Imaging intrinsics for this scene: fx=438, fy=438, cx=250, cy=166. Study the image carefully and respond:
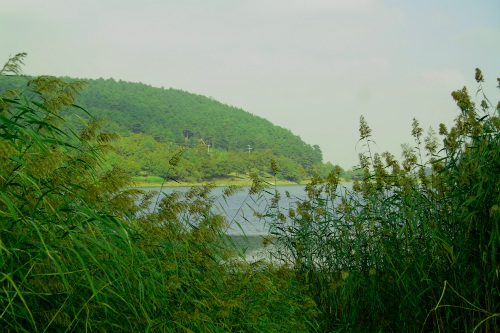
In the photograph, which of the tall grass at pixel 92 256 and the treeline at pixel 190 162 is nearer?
the tall grass at pixel 92 256

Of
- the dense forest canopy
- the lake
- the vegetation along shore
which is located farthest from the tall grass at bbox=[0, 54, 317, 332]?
the dense forest canopy

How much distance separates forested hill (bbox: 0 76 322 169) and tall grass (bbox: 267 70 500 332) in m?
34.9

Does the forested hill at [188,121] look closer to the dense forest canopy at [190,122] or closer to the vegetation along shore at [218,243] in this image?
the dense forest canopy at [190,122]

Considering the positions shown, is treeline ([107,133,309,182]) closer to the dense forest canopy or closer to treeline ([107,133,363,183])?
treeline ([107,133,363,183])

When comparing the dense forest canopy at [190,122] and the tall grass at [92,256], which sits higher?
the dense forest canopy at [190,122]

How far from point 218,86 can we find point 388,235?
299 ft

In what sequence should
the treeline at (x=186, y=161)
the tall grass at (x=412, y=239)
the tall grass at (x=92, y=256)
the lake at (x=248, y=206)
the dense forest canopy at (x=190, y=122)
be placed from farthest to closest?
1. the dense forest canopy at (x=190, y=122)
2. the treeline at (x=186, y=161)
3. the lake at (x=248, y=206)
4. the tall grass at (x=412, y=239)
5. the tall grass at (x=92, y=256)

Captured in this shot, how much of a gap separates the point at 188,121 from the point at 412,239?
4347 cm

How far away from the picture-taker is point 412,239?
3379 millimetres

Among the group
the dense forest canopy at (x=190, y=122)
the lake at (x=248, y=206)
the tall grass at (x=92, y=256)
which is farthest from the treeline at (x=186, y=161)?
the tall grass at (x=92, y=256)

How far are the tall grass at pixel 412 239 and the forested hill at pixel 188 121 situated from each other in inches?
1374

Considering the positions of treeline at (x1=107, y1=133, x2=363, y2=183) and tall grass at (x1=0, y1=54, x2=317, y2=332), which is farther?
treeline at (x1=107, y1=133, x2=363, y2=183)

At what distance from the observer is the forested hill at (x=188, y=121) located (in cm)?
4259

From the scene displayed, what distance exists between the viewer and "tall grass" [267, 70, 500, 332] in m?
3.06
